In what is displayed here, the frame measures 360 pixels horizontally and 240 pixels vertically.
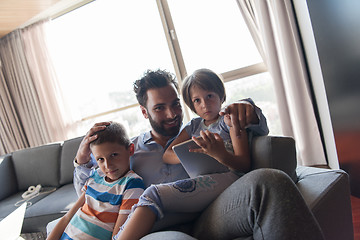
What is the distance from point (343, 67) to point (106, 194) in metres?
1.34

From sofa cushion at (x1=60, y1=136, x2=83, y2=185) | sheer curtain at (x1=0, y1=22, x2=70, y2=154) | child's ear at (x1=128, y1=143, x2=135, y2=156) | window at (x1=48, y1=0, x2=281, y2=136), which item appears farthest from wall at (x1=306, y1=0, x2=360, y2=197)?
sheer curtain at (x1=0, y1=22, x2=70, y2=154)

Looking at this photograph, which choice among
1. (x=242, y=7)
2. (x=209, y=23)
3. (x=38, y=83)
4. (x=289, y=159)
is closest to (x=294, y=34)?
(x=242, y=7)

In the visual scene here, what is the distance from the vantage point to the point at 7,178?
117 inches

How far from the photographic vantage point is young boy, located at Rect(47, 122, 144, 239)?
3.76 ft

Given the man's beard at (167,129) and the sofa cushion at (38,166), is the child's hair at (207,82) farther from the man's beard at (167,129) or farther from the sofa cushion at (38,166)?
the sofa cushion at (38,166)

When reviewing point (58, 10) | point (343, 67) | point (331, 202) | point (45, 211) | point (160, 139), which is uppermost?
point (58, 10)

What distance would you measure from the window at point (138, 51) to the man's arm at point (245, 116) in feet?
5.72

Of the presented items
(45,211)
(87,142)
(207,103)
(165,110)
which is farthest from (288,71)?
(45,211)

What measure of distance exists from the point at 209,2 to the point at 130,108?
5.53ft

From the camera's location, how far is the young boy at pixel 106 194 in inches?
45.1

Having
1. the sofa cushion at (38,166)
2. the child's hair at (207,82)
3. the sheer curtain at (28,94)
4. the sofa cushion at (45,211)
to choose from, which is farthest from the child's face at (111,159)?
the sheer curtain at (28,94)

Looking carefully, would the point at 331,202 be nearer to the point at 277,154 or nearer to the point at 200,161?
the point at 277,154

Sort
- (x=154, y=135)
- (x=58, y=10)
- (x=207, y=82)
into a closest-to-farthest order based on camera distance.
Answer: (x=207, y=82)
(x=154, y=135)
(x=58, y=10)

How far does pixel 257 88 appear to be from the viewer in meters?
3.13
